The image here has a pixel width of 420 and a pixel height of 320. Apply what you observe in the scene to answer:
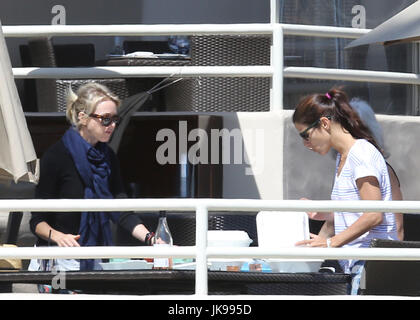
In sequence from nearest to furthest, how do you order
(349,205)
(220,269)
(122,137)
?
(349,205) < (220,269) < (122,137)

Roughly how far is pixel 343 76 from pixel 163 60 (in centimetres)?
130

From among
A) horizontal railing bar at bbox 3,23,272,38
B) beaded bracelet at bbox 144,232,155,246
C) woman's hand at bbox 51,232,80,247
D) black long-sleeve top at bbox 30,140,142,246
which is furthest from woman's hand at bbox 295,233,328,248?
horizontal railing bar at bbox 3,23,272,38

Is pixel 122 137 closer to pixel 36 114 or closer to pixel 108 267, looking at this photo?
pixel 36 114

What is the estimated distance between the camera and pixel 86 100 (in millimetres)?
5980

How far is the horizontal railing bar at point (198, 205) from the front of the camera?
5031mm

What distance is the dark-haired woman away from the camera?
5.43 metres

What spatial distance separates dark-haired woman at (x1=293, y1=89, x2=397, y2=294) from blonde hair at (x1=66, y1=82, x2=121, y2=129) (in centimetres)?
111

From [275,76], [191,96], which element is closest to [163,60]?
[191,96]

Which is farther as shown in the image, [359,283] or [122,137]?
[122,137]

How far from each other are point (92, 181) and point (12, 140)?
53cm

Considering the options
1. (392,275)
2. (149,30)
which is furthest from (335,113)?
(149,30)

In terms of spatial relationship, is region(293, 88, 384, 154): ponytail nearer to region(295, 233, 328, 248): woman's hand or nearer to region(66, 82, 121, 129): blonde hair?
region(295, 233, 328, 248): woman's hand

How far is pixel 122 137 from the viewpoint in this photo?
23.5 ft

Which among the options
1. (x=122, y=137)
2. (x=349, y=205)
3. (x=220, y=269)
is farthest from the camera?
(x=122, y=137)
